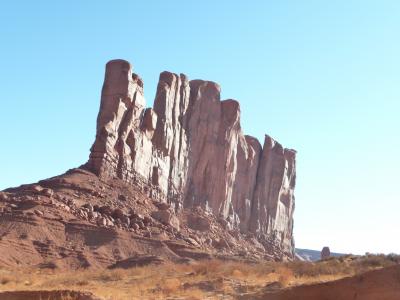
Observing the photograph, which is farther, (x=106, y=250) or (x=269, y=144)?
(x=269, y=144)

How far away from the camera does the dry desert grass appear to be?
17.7m

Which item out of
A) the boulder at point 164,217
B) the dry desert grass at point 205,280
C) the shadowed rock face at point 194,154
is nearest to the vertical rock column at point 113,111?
the shadowed rock face at point 194,154

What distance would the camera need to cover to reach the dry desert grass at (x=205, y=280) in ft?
57.9

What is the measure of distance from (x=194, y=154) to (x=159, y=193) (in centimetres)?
1455

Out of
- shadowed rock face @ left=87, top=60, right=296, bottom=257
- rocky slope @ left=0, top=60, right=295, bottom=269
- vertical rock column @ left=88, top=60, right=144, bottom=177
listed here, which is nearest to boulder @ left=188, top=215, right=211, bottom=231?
rocky slope @ left=0, top=60, right=295, bottom=269

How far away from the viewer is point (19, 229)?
38.1 metres

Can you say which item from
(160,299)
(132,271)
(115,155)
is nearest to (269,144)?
(115,155)

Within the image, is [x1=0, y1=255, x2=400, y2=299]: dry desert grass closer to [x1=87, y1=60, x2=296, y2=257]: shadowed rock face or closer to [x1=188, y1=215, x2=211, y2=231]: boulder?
[x1=87, y1=60, x2=296, y2=257]: shadowed rock face

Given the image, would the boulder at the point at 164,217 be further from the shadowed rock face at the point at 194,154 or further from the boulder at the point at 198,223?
the boulder at the point at 198,223

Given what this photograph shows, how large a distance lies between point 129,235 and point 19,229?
8.57 meters

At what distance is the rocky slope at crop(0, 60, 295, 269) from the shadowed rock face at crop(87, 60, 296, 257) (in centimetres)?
13

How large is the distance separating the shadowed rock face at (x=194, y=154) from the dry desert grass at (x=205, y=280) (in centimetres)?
2854

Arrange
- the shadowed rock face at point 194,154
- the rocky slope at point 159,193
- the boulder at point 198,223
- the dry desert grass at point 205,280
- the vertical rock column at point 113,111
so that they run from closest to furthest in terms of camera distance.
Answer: the dry desert grass at point 205,280
the rocky slope at point 159,193
the vertical rock column at point 113,111
the shadowed rock face at point 194,154
the boulder at point 198,223

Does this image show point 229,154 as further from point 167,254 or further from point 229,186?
point 167,254
